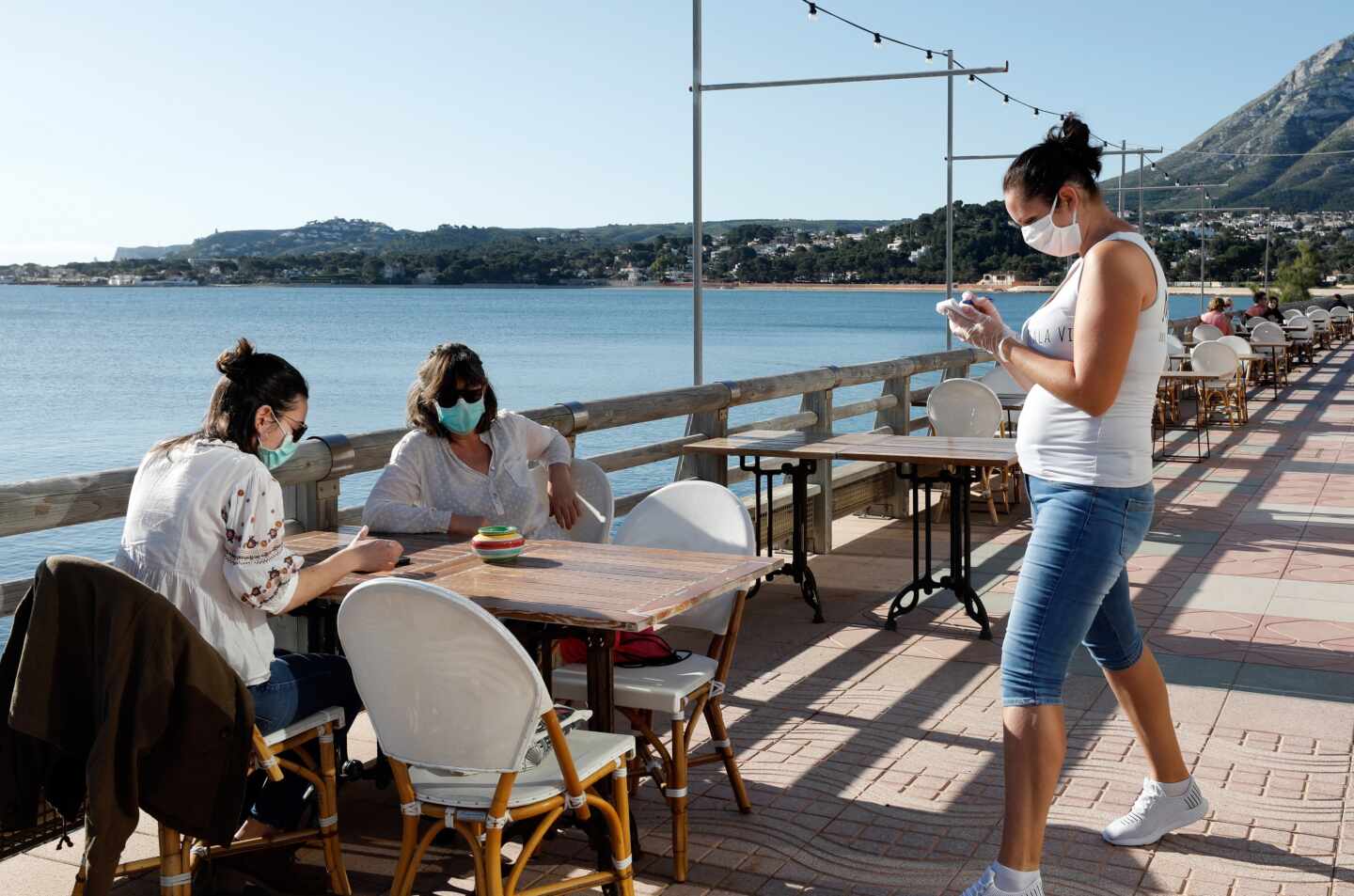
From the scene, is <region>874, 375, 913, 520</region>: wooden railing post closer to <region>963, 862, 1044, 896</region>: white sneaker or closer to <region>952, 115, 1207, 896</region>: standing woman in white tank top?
<region>952, 115, 1207, 896</region>: standing woman in white tank top

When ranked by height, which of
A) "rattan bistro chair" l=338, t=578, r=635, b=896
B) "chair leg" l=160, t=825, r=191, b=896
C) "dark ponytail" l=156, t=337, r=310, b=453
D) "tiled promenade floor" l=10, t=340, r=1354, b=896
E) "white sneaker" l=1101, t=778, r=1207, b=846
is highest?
"dark ponytail" l=156, t=337, r=310, b=453

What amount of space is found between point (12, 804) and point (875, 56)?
11.8 m

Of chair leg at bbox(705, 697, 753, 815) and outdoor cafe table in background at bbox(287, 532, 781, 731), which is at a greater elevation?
outdoor cafe table in background at bbox(287, 532, 781, 731)

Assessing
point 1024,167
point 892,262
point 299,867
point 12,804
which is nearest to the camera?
point 12,804

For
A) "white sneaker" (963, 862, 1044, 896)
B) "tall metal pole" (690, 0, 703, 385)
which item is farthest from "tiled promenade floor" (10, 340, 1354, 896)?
"tall metal pole" (690, 0, 703, 385)

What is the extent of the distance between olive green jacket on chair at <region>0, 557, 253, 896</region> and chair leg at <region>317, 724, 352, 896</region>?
0.45 m

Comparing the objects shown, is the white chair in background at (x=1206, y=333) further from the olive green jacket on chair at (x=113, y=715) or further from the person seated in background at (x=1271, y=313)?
the olive green jacket on chair at (x=113, y=715)

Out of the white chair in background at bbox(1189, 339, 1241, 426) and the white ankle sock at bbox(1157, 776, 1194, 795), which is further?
the white chair in background at bbox(1189, 339, 1241, 426)

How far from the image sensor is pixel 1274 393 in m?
18.0

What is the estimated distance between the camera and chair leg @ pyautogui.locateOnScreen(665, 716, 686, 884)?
3.51m

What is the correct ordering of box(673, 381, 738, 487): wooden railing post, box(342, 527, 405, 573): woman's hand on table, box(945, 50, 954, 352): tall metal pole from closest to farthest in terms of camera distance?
box(342, 527, 405, 573): woman's hand on table < box(673, 381, 738, 487): wooden railing post < box(945, 50, 954, 352): tall metal pole

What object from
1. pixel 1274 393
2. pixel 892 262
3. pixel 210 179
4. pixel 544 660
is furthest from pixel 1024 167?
pixel 210 179

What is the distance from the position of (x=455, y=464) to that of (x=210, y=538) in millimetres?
1476

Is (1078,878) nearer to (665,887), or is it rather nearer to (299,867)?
(665,887)
